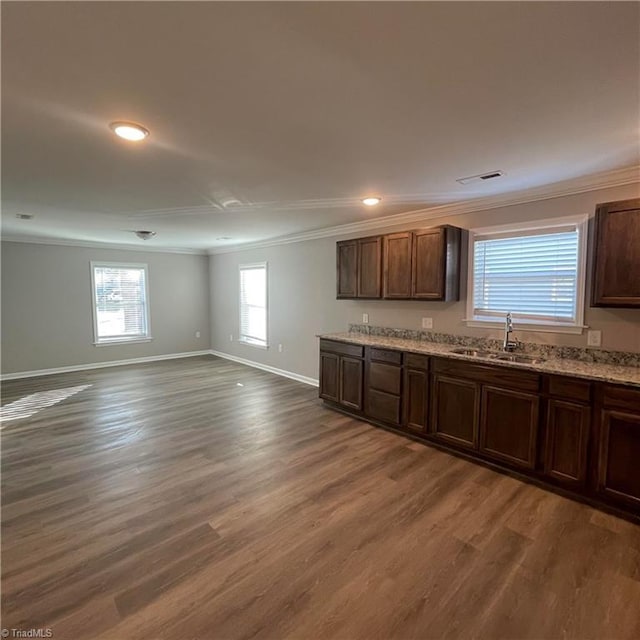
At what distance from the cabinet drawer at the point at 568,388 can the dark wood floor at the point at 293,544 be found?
0.78 meters

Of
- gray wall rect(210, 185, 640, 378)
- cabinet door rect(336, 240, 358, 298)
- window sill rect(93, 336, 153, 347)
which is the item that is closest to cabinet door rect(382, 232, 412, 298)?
gray wall rect(210, 185, 640, 378)

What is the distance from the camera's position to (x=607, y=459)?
2543 millimetres

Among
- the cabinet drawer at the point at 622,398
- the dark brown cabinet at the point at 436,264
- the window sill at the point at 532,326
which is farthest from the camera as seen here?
the dark brown cabinet at the point at 436,264

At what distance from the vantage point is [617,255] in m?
2.70

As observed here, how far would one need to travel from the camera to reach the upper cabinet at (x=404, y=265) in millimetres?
3793

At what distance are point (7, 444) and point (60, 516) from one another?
1716mm

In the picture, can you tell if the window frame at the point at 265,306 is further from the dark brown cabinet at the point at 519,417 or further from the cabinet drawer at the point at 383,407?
the cabinet drawer at the point at 383,407

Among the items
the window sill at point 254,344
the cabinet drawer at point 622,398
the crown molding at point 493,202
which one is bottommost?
the window sill at point 254,344

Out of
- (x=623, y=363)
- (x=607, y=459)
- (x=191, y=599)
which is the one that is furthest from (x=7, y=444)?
(x=623, y=363)

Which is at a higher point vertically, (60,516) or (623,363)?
(623,363)

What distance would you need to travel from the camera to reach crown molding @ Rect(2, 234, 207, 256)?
6113mm

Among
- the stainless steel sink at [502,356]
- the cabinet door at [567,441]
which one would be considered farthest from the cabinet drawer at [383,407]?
the cabinet door at [567,441]

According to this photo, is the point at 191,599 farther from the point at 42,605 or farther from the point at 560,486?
the point at 560,486

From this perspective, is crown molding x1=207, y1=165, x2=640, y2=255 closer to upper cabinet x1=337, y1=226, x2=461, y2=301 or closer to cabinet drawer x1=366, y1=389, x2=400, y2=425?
upper cabinet x1=337, y1=226, x2=461, y2=301
